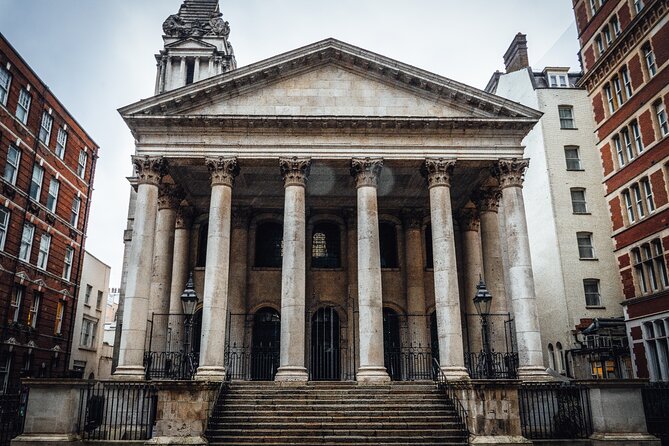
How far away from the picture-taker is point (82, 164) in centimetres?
3475

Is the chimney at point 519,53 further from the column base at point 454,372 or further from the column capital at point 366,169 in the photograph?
the column base at point 454,372

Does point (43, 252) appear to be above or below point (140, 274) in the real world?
above

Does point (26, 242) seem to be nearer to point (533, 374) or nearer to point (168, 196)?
point (168, 196)

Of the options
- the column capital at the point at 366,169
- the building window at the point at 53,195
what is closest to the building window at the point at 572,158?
the column capital at the point at 366,169

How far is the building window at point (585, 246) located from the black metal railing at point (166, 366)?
21.4 meters

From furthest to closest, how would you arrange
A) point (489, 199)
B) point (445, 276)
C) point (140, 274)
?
point (489, 199) → point (445, 276) → point (140, 274)

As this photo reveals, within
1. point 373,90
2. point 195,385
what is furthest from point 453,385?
point 373,90

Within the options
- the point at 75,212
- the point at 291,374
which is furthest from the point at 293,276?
the point at 75,212

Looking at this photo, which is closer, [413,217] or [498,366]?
[498,366]

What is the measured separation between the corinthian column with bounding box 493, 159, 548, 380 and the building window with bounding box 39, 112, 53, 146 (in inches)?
911

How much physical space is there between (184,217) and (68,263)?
34.6 feet

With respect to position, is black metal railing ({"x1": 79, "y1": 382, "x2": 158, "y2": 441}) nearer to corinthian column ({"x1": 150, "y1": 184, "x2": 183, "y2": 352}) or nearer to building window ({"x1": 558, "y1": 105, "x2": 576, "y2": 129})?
corinthian column ({"x1": 150, "y1": 184, "x2": 183, "y2": 352})

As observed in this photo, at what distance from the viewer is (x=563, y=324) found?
98.0 feet

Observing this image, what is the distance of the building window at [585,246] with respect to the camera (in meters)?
30.7
